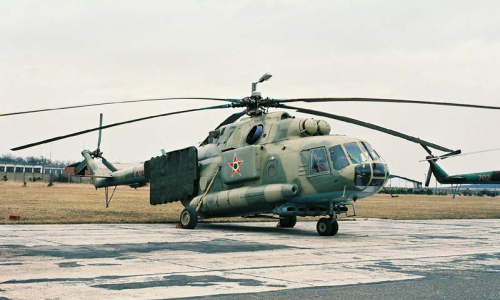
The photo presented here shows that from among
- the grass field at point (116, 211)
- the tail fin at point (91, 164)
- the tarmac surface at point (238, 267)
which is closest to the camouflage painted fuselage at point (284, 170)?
the tarmac surface at point (238, 267)

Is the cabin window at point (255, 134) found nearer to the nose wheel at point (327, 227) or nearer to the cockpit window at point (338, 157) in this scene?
the cockpit window at point (338, 157)

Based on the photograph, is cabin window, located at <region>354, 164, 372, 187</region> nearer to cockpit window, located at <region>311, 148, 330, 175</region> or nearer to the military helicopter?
the military helicopter

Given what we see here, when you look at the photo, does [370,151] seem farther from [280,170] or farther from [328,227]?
[280,170]

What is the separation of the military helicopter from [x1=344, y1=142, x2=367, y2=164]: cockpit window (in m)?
0.03

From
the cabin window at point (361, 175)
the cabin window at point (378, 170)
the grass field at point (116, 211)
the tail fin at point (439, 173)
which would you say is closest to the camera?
the cabin window at point (361, 175)

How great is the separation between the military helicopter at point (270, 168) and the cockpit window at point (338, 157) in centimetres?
3

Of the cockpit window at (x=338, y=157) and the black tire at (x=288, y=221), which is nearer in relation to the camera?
the cockpit window at (x=338, y=157)

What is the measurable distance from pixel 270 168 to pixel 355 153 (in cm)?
325

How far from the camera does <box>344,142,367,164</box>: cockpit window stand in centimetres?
1714

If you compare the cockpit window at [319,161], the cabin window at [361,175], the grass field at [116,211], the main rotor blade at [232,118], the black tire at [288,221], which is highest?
the main rotor blade at [232,118]

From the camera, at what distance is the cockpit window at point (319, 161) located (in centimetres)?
1750

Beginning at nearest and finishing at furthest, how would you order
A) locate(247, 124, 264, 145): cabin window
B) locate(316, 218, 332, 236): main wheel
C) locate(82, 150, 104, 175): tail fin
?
1. locate(316, 218, 332, 236): main wheel
2. locate(247, 124, 264, 145): cabin window
3. locate(82, 150, 104, 175): tail fin

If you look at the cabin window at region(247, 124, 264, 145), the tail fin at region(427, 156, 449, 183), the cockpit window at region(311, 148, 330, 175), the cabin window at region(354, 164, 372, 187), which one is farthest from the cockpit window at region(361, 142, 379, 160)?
the tail fin at region(427, 156, 449, 183)

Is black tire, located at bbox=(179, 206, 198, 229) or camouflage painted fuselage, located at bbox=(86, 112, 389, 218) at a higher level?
camouflage painted fuselage, located at bbox=(86, 112, 389, 218)
